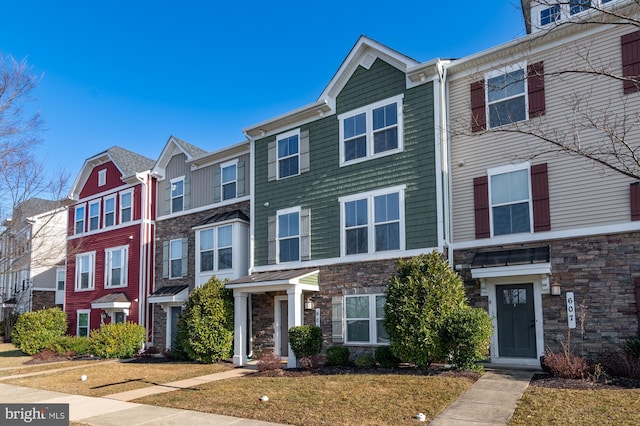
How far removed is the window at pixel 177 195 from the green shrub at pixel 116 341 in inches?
205

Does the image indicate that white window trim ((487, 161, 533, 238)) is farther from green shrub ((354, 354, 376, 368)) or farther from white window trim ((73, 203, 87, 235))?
white window trim ((73, 203, 87, 235))

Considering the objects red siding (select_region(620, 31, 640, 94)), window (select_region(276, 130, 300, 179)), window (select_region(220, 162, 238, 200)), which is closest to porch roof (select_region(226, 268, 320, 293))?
window (select_region(276, 130, 300, 179))

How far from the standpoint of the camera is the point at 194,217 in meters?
21.8

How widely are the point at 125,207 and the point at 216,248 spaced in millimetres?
7123

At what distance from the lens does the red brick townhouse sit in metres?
23.2

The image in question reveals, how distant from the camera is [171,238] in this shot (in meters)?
22.5

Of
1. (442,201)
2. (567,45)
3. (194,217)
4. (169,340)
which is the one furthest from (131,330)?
(567,45)

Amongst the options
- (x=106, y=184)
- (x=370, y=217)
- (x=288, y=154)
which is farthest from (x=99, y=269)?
(x=370, y=217)

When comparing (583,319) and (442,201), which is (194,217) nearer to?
(442,201)

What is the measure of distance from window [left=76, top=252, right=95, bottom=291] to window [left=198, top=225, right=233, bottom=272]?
8404mm

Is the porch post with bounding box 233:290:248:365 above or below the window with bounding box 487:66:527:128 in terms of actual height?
below

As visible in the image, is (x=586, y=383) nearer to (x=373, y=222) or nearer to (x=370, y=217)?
(x=373, y=222)

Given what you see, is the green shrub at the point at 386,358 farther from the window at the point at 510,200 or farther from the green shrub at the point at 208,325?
the green shrub at the point at 208,325

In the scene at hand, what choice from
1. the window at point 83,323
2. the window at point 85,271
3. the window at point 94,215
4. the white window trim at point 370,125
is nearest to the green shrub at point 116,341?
the window at point 83,323
